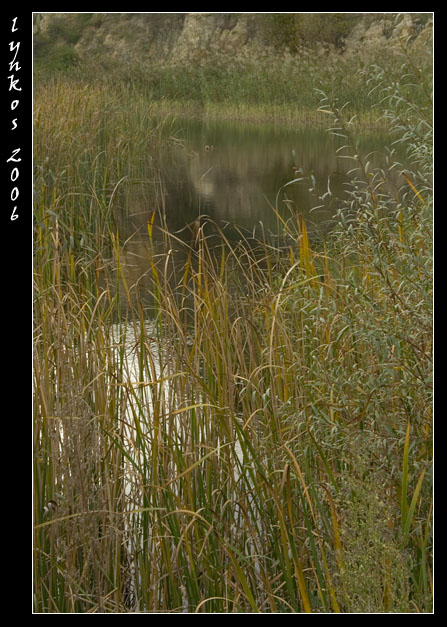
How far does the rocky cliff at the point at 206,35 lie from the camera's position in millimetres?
6352

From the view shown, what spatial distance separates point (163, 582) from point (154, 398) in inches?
22.0

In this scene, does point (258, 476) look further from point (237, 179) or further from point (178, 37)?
point (178, 37)

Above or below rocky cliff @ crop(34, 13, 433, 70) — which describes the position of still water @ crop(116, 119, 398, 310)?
below

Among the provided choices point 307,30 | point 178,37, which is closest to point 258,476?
point 307,30

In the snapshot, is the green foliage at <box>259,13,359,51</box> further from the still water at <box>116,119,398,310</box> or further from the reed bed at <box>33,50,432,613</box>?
the reed bed at <box>33,50,432,613</box>

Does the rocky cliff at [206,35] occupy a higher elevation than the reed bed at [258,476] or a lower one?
higher

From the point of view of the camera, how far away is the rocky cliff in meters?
6.35

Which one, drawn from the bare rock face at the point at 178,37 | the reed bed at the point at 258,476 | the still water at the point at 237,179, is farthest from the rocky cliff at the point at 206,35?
the reed bed at the point at 258,476

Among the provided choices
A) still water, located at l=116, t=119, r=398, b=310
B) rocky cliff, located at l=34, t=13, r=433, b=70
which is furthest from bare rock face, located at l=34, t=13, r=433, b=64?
still water, located at l=116, t=119, r=398, b=310

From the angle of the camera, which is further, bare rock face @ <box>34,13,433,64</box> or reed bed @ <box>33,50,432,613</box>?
bare rock face @ <box>34,13,433,64</box>

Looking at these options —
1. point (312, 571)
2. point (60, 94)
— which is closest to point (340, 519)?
point (312, 571)

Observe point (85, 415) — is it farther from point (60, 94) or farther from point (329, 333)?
point (60, 94)

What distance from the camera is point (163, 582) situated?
2.09 metres

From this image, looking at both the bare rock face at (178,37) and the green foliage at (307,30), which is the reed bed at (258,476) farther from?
the bare rock face at (178,37)
